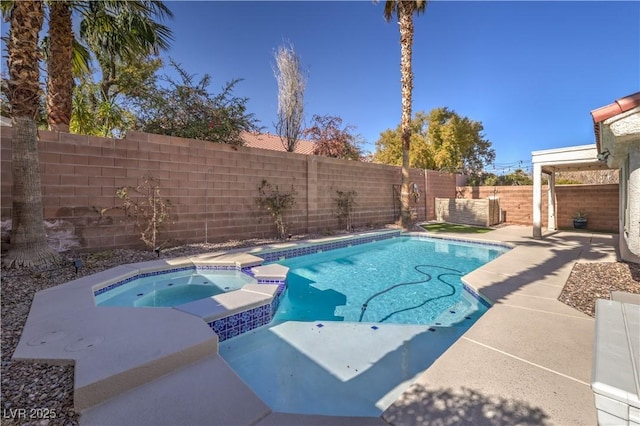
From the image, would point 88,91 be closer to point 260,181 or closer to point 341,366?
point 260,181

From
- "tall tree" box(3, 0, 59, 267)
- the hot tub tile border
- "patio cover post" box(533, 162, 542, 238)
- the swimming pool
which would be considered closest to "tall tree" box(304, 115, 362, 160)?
"patio cover post" box(533, 162, 542, 238)

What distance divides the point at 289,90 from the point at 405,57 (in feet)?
17.1

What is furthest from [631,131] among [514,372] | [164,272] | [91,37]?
[91,37]

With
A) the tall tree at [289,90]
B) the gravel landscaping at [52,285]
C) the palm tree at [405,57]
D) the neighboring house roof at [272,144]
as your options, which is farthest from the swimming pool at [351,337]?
→ the neighboring house roof at [272,144]

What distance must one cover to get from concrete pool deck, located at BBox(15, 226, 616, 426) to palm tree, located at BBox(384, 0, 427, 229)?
965cm

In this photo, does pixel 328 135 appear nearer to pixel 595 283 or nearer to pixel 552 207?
pixel 552 207

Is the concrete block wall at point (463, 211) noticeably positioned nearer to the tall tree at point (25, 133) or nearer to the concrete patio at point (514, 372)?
the concrete patio at point (514, 372)

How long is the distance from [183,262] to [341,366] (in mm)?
4391

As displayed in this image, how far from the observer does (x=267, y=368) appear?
2971mm

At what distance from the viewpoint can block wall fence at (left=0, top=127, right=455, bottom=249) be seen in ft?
19.6

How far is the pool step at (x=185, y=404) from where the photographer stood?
1.87 m

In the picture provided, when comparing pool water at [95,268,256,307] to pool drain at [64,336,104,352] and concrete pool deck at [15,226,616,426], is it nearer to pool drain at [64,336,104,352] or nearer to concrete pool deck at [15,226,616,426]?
pool drain at [64,336,104,352]

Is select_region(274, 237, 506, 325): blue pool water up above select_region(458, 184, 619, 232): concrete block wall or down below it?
→ below

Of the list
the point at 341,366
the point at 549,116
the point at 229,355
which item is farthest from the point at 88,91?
the point at 549,116
